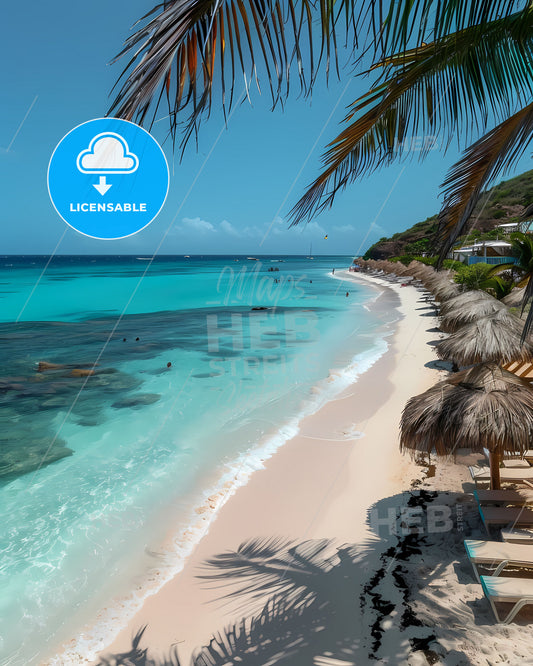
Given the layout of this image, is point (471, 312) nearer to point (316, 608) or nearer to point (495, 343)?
point (495, 343)

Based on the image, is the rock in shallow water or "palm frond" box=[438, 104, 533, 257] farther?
the rock in shallow water

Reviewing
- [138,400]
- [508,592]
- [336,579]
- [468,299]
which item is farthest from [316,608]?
[138,400]

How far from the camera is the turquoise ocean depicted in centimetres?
519

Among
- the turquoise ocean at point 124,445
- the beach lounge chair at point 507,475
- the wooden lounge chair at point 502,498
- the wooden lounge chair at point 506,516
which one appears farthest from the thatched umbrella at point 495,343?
the turquoise ocean at point 124,445

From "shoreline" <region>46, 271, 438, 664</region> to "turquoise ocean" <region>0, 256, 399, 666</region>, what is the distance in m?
0.28

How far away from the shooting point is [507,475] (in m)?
5.45

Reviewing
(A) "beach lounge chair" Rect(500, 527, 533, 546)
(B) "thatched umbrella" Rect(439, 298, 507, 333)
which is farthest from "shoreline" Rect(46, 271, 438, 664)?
(B) "thatched umbrella" Rect(439, 298, 507, 333)

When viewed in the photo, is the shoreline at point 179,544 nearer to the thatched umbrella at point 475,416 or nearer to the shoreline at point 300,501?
the shoreline at point 300,501

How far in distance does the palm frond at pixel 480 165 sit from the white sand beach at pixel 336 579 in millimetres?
3299

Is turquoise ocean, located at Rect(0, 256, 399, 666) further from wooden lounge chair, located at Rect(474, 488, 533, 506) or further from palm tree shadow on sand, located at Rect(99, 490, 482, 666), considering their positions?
wooden lounge chair, located at Rect(474, 488, 533, 506)

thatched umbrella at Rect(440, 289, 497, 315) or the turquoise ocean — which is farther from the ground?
thatched umbrella at Rect(440, 289, 497, 315)

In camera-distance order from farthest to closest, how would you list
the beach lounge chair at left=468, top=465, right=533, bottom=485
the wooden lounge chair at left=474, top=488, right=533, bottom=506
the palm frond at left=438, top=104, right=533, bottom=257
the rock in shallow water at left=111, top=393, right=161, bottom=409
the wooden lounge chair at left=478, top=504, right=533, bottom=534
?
the rock in shallow water at left=111, top=393, right=161, bottom=409, the beach lounge chair at left=468, top=465, right=533, bottom=485, the wooden lounge chair at left=474, top=488, right=533, bottom=506, the wooden lounge chair at left=478, top=504, right=533, bottom=534, the palm frond at left=438, top=104, right=533, bottom=257

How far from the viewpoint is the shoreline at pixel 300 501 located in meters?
4.27

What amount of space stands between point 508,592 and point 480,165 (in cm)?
348
